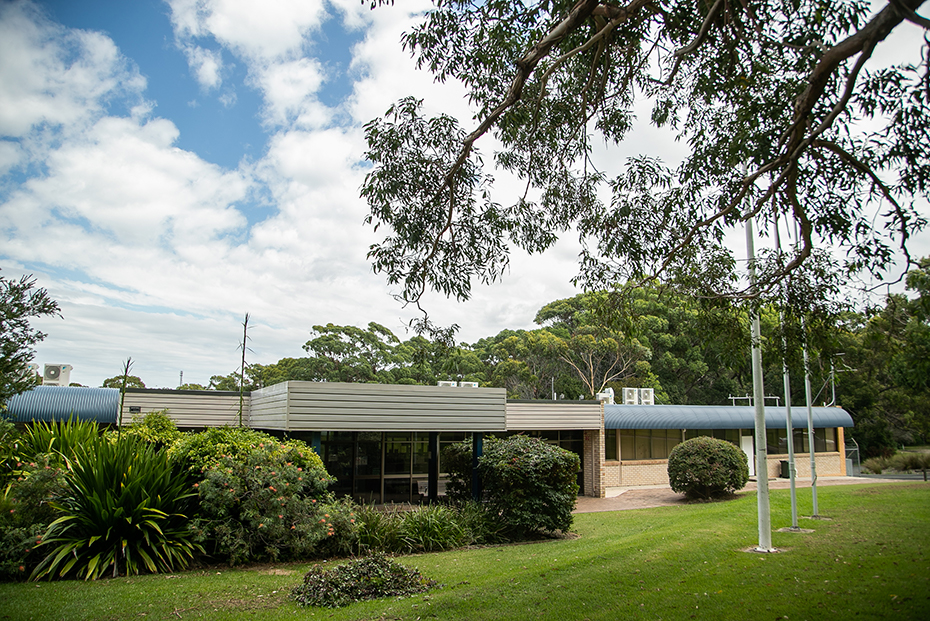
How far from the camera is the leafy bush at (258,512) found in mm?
9281

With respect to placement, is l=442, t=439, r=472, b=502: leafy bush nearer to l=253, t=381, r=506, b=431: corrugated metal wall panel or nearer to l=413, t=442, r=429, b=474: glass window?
l=253, t=381, r=506, b=431: corrugated metal wall panel

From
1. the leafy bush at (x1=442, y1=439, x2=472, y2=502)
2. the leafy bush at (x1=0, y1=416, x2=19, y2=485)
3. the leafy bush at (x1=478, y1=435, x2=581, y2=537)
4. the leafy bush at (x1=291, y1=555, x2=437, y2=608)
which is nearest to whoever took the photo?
the leafy bush at (x1=291, y1=555, x2=437, y2=608)

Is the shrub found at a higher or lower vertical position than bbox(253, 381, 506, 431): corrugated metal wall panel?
lower

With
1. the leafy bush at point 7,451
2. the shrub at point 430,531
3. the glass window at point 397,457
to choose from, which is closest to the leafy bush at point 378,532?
the shrub at point 430,531

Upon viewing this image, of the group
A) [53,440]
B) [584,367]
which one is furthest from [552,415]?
[584,367]

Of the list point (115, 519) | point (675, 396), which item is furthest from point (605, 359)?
point (115, 519)

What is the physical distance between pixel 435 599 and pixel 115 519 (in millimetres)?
4813

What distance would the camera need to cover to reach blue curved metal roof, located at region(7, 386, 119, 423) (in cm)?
1689

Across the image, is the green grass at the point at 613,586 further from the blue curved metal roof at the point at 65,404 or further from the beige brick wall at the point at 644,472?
the beige brick wall at the point at 644,472

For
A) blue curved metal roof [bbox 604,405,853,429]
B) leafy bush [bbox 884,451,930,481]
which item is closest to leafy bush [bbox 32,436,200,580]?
blue curved metal roof [bbox 604,405,853,429]

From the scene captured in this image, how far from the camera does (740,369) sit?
8.60m

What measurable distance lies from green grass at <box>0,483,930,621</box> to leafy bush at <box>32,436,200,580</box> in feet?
1.60

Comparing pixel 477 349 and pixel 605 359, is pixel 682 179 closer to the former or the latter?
pixel 605 359

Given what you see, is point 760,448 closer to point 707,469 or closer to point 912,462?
point 707,469
